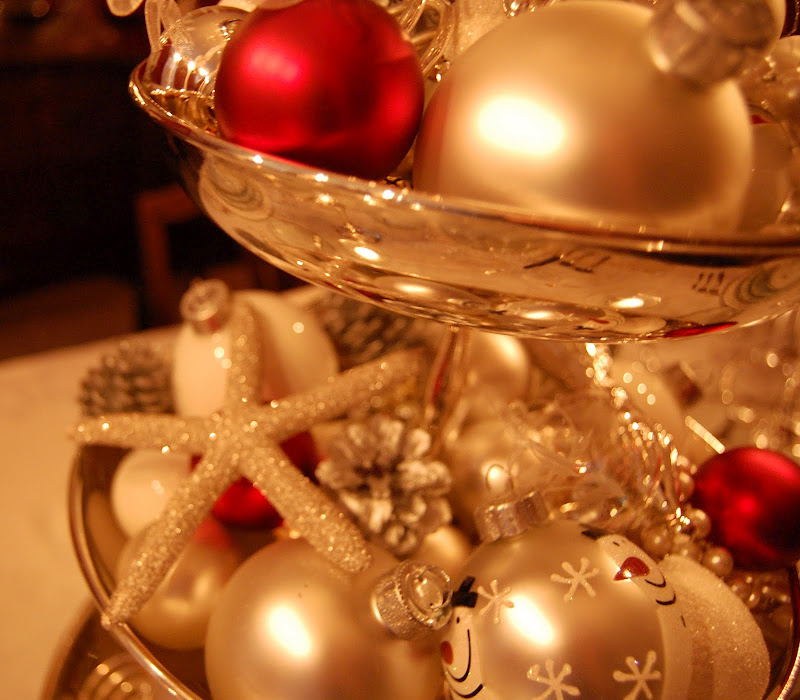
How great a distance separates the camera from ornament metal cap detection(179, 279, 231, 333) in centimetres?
40

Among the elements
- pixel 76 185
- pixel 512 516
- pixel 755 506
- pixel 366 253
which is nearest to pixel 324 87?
pixel 366 253

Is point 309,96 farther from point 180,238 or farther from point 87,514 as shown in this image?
point 180,238

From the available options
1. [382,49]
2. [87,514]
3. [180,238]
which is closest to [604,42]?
[382,49]

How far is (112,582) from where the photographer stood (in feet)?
1.10

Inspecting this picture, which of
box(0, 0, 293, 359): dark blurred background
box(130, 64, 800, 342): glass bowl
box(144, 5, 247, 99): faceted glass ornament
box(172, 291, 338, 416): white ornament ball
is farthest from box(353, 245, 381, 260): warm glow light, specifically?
box(0, 0, 293, 359): dark blurred background

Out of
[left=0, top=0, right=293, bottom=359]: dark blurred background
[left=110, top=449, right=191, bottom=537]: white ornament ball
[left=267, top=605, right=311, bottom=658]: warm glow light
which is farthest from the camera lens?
[left=0, top=0, right=293, bottom=359]: dark blurred background

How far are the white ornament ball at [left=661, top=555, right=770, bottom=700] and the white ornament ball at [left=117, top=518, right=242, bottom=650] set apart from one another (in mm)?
214

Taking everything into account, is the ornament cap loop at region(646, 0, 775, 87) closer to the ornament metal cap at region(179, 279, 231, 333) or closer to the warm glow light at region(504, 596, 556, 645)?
the warm glow light at region(504, 596, 556, 645)

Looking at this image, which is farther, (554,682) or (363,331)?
(363,331)

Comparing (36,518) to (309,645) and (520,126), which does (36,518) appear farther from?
(520,126)

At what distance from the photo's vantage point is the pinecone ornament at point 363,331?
1.56 feet

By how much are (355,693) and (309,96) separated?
222 mm

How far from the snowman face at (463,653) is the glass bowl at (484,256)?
0.11 m

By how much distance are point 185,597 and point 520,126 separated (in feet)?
0.87
